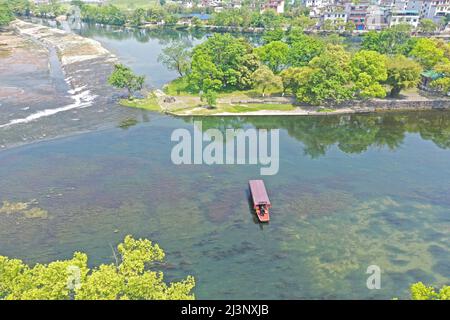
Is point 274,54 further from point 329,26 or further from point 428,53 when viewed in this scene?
point 329,26

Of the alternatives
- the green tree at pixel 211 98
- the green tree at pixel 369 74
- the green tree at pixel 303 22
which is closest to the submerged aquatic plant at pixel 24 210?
the green tree at pixel 211 98

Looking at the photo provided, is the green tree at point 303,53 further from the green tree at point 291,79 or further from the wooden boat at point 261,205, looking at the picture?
the wooden boat at point 261,205

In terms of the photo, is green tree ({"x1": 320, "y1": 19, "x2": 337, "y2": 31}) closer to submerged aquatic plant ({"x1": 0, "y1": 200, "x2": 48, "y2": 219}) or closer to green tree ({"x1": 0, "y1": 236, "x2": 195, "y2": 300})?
submerged aquatic plant ({"x1": 0, "y1": 200, "x2": 48, "y2": 219})

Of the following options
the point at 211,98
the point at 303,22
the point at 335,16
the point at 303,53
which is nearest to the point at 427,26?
the point at 335,16
